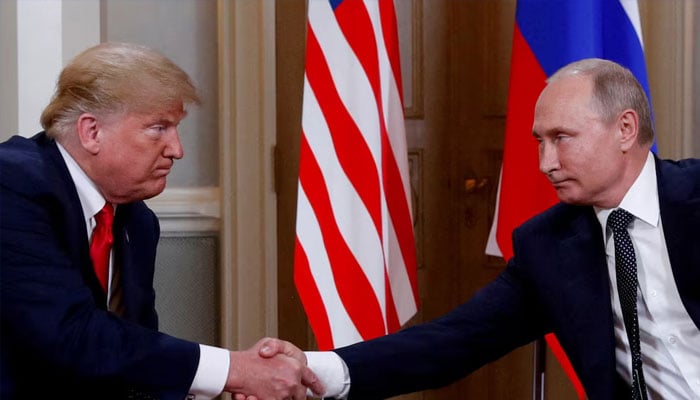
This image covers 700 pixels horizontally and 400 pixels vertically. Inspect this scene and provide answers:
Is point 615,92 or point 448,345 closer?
point 615,92

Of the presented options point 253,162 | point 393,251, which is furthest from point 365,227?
point 253,162

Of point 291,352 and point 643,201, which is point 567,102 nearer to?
point 643,201

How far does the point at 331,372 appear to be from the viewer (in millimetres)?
2652

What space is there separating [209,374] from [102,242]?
0.37 m

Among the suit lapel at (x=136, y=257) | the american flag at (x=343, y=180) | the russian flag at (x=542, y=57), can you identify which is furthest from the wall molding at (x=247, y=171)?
the suit lapel at (x=136, y=257)

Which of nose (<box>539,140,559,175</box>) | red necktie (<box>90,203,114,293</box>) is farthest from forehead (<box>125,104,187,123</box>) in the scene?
nose (<box>539,140,559,175</box>)

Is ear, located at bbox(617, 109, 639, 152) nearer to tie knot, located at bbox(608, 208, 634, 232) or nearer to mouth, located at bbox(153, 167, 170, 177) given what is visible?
tie knot, located at bbox(608, 208, 634, 232)

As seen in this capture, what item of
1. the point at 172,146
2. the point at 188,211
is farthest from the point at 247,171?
the point at 172,146

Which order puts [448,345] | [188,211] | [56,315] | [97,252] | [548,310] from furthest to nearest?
[188,211] → [448,345] → [548,310] → [97,252] → [56,315]

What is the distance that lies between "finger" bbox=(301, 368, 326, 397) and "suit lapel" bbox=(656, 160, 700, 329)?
2.82 ft

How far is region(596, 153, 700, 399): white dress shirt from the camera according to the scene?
8.07ft

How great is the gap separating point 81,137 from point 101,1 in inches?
65.0

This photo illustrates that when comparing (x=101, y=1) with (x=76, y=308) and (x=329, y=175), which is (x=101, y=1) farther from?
(x=76, y=308)

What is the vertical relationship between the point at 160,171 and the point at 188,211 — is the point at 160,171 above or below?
above
